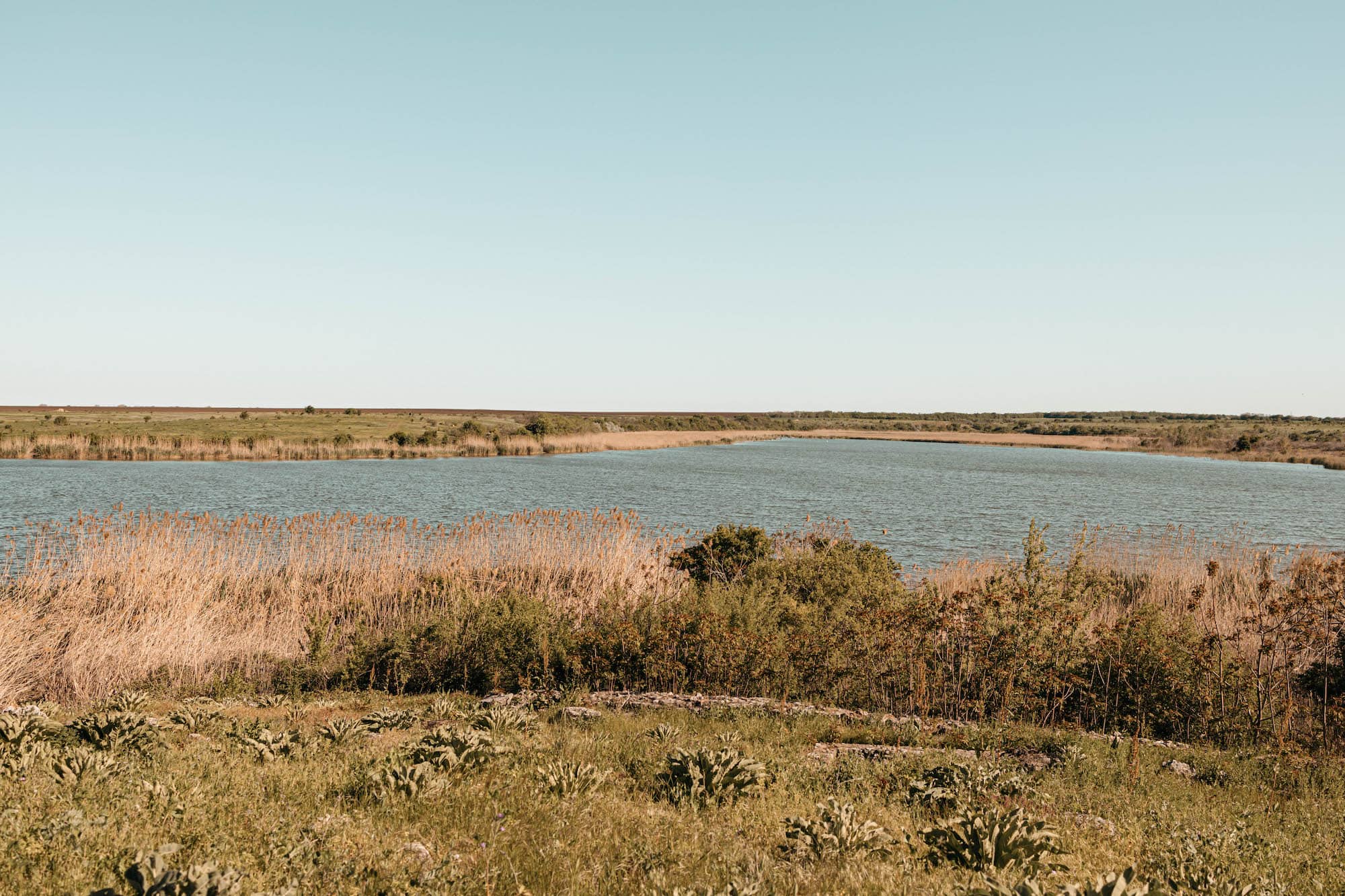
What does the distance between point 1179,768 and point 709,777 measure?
5.65 metres

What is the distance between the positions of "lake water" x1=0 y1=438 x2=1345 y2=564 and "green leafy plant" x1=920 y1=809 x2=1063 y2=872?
19.5 metres

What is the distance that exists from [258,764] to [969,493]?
146 ft

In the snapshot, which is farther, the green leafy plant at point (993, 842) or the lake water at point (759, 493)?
the lake water at point (759, 493)

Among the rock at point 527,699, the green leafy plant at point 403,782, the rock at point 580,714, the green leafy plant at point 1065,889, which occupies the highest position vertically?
the green leafy plant at point 1065,889

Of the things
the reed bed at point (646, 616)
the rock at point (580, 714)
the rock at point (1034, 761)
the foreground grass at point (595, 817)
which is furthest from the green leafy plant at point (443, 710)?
the rock at point (1034, 761)

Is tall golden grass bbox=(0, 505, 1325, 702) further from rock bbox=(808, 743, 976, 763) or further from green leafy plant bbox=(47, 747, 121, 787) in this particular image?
green leafy plant bbox=(47, 747, 121, 787)

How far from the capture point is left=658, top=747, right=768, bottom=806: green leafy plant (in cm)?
624

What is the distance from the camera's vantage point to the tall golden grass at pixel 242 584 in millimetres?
12242

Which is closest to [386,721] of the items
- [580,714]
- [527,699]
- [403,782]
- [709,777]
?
[527,699]

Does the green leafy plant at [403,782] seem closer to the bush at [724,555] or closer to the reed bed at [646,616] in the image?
the reed bed at [646,616]

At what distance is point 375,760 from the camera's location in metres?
6.64

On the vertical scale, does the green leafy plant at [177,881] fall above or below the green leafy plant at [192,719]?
above

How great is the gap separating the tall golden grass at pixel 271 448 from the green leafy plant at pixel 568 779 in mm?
57908

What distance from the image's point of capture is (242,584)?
16.6m
